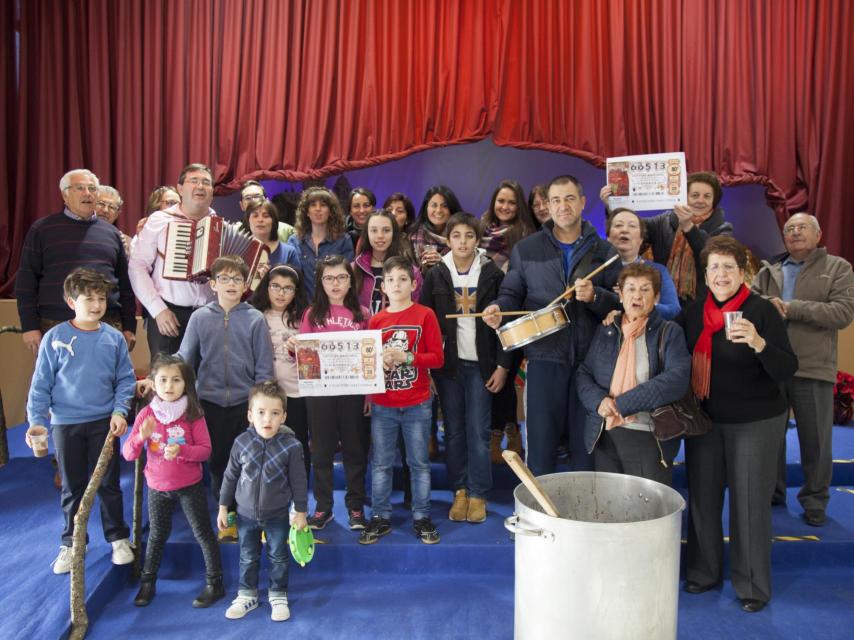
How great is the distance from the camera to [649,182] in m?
4.01

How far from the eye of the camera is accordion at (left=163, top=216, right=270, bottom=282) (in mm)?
3648

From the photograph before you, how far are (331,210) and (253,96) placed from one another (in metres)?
2.51

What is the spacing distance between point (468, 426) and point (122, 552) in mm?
1871

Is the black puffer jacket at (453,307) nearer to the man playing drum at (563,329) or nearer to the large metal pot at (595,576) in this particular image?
the man playing drum at (563,329)

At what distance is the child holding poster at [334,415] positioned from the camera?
12.0 ft

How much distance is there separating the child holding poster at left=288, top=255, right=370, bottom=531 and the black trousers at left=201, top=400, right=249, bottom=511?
378mm

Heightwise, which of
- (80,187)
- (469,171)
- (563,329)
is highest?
(469,171)

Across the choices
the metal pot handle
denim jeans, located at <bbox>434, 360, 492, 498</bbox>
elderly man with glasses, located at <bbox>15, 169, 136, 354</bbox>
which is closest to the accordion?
elderly man with glasses, located at <bbox>15, 169, 136, 354</bbox>

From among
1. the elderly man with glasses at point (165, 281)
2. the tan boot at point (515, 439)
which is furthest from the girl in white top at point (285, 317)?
the tan boot at point (515, 439)

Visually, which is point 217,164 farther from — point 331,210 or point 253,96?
point 331,210

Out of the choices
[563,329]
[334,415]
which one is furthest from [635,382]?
[334,415]

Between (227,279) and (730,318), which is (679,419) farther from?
(227,279)

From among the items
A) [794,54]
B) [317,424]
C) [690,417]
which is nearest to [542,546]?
[690,417]

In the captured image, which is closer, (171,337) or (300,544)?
(300,544)
